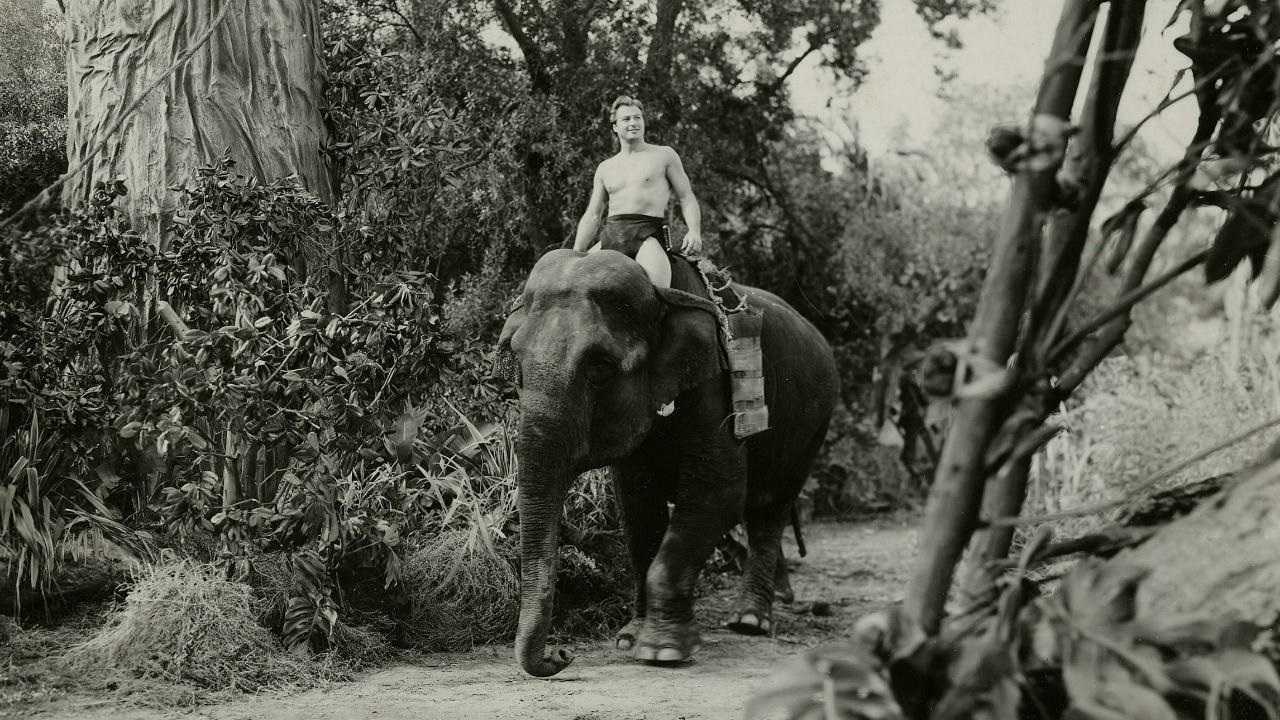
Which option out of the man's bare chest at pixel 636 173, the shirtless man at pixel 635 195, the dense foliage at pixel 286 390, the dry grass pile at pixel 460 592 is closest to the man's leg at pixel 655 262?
the shirtless man at pixel 635 195

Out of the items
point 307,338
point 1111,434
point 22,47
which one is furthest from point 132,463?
point 22,47

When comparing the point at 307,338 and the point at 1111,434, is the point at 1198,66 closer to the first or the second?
the point at 307,338

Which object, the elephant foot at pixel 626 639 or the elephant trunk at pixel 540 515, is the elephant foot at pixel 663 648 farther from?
the elephant trunk at pixel 540 515

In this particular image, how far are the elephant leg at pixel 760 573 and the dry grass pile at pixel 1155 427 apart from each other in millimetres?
2165

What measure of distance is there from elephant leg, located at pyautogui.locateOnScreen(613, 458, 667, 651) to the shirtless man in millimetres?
1314

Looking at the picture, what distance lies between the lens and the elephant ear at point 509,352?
616cm

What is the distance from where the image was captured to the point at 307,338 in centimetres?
626

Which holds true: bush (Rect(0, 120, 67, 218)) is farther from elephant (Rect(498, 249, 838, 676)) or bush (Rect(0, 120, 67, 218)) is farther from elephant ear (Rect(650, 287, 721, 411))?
elephant ear (Rect(650, 287, 721, 411))

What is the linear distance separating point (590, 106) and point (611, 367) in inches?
249


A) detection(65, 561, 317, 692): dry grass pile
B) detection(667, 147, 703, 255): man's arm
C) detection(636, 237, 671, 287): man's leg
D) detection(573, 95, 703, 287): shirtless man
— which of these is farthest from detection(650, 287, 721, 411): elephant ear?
detection(65, 561, 317, 692): dry grass pile

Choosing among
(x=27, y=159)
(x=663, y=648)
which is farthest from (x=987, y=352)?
(x=27, y=159)

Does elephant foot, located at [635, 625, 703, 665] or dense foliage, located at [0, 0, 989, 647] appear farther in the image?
elephant foot, located at [635, 625, 703, 665]

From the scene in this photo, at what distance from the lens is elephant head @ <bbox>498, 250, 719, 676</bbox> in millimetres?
5703

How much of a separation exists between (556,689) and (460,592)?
142cm
